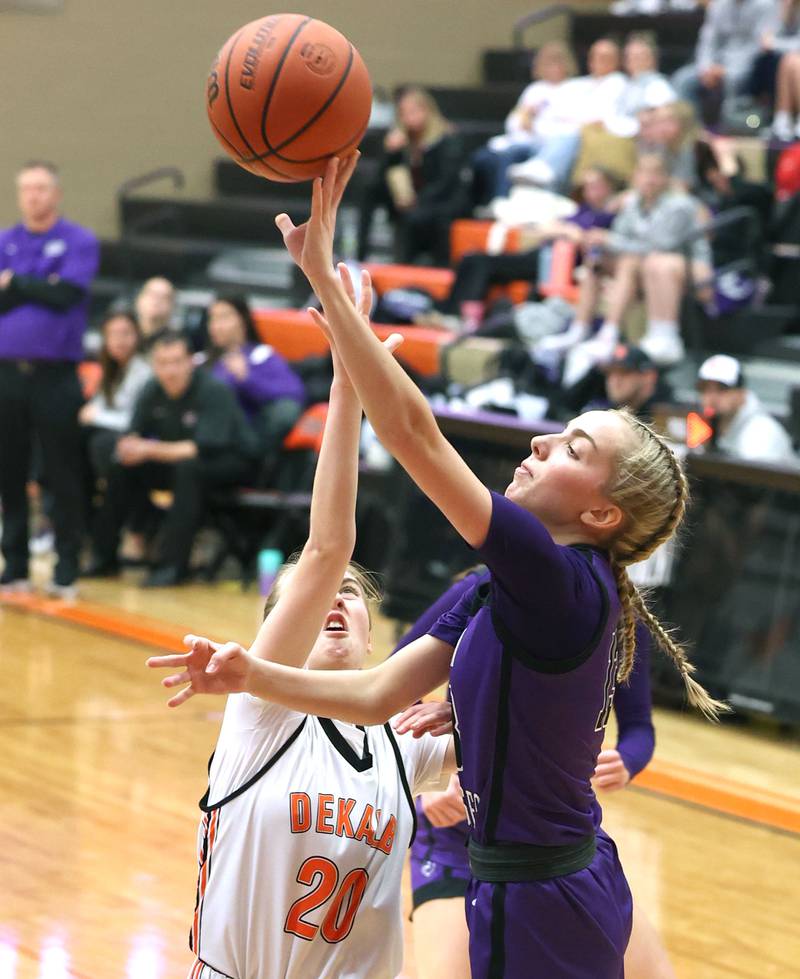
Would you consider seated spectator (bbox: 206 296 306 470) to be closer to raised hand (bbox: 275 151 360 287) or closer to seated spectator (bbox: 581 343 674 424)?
seated spectator (bbox: 581 343 674 424)

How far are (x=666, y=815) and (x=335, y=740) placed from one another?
313cm

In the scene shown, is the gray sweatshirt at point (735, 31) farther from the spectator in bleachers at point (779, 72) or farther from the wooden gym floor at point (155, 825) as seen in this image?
the wooden gym floor at point (155, 825)

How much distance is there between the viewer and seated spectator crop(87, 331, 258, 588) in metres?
9.12

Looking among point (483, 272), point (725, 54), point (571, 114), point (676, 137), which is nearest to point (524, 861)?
point (676, 137)

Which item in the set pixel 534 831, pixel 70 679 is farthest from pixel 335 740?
pixel 70 679

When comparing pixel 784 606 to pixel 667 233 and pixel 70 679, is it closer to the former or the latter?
pixel 70 679

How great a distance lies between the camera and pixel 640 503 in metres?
2.47

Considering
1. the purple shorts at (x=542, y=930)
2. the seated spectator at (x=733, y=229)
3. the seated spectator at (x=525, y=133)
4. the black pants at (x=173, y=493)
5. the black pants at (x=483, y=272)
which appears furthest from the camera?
the seated spectator at (x=525, y=133)

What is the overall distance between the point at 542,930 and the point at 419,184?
1026 cm

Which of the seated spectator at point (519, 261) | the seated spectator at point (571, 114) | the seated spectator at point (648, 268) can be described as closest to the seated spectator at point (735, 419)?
the seated spectator at point (648, 268)

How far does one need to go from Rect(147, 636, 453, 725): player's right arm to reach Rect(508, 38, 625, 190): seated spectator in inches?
378

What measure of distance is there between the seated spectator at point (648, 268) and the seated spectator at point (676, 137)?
728mm

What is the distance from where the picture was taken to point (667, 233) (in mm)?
9680

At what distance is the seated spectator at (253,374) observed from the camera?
365 inches
